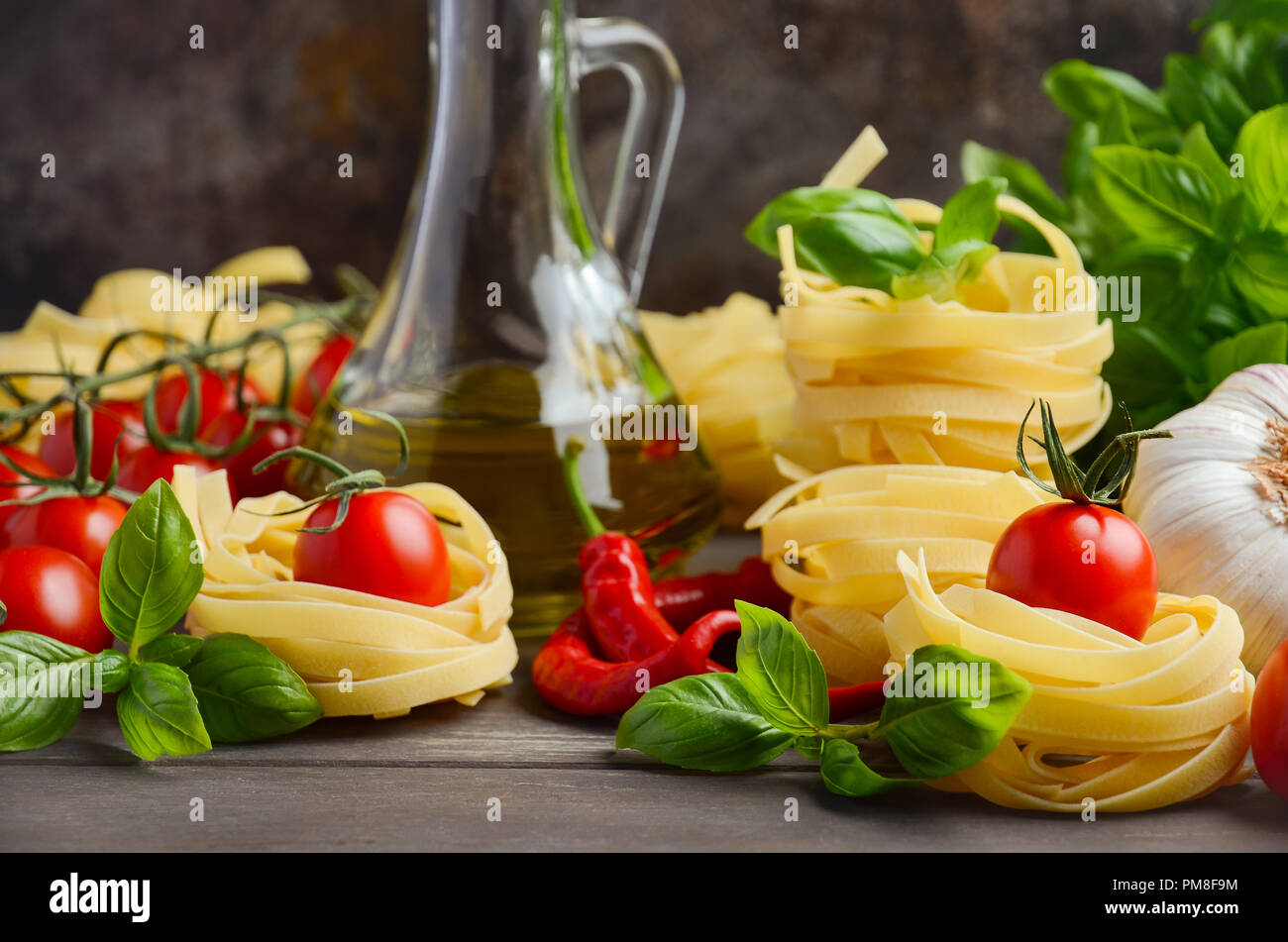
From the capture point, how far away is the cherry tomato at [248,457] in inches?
37.6

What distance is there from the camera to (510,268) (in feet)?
2.69

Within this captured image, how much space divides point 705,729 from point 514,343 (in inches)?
13.3

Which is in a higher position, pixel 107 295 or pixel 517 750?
pixel 107 295

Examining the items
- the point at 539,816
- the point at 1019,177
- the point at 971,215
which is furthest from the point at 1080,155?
the point at 539,816

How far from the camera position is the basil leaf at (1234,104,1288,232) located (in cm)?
72

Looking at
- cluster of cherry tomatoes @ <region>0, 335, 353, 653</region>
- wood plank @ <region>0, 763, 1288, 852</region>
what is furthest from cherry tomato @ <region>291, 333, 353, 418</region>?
wood plank @ <region>0, 763, 1288, 852</region>

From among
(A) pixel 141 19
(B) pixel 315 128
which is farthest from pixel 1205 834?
(A) pixel 141 19

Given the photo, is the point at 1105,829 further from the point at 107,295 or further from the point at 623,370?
the point at 107,295

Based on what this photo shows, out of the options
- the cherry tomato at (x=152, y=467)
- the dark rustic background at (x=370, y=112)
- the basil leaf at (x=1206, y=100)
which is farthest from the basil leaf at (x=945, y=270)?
the dark rustic background at (x=370, y=112)

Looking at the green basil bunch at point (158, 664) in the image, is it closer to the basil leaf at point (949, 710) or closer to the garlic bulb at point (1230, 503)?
the basil leaf at point (949, 710)

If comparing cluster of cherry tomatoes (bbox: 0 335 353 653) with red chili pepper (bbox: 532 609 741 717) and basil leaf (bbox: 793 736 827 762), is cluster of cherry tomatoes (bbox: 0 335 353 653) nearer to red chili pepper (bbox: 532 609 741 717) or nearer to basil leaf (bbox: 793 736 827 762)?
red chili pepper (bbox: 532 609 741 717)

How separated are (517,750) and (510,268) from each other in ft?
1.13

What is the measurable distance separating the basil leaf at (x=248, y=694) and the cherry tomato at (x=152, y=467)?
1.03 ft
